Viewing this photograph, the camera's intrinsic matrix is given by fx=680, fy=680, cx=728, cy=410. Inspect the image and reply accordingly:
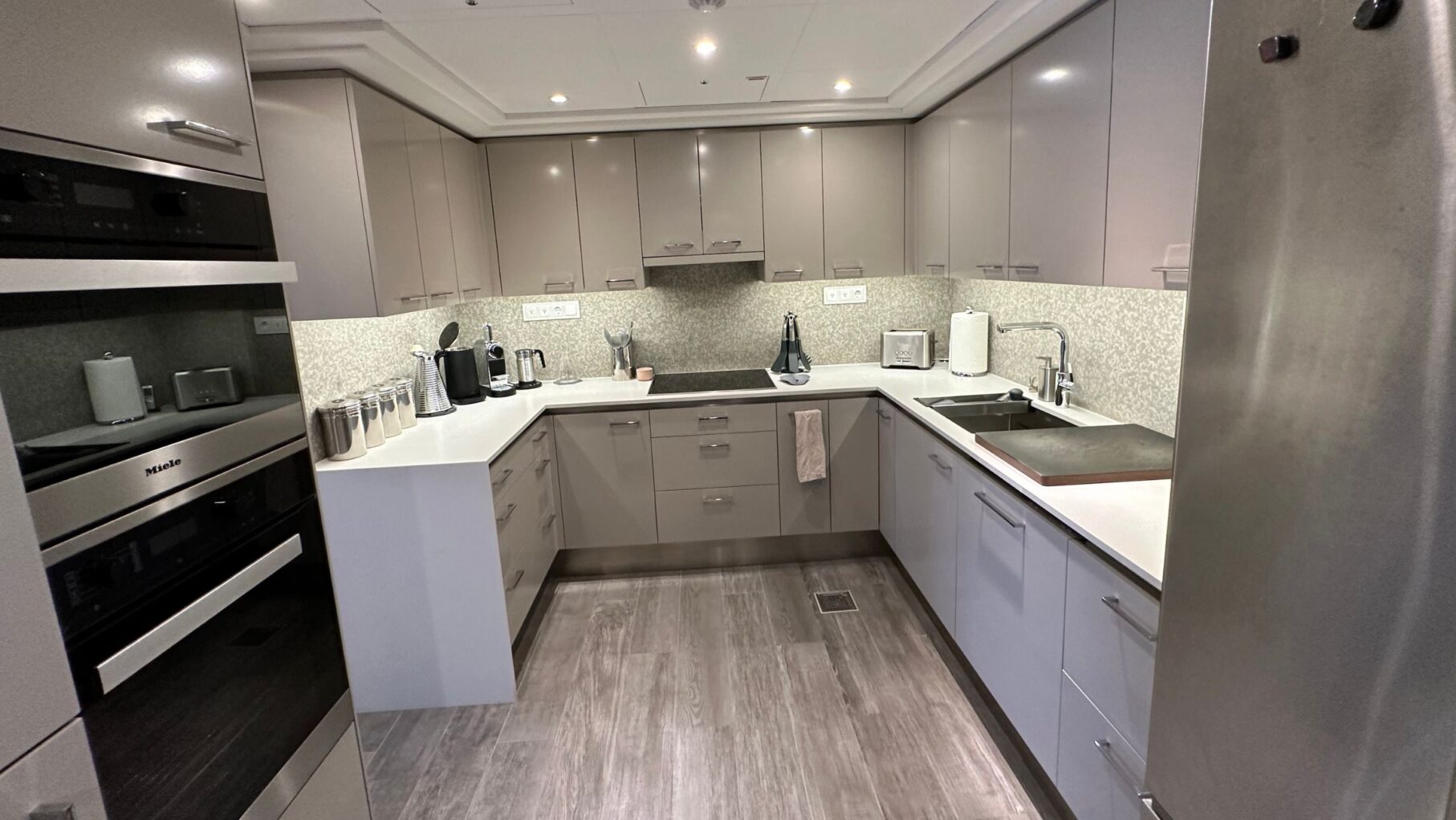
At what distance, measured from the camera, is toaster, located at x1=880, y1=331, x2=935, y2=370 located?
3639 millimetres

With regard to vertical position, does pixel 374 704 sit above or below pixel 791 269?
below

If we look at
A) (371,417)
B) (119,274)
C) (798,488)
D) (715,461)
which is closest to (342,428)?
(371,417)

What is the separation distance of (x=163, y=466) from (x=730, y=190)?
2.84 m

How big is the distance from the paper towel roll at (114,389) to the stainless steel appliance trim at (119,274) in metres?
0.11

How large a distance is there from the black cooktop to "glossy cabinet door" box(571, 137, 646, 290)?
54cm

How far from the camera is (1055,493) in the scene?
1.69 metres

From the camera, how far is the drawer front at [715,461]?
3.34 m

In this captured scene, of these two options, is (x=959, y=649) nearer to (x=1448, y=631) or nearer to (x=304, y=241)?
(x=1448, y=631)

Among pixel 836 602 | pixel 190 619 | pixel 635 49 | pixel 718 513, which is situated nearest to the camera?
pixel 190 619

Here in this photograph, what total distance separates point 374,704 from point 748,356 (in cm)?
243

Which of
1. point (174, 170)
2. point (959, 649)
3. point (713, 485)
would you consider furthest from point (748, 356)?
point (174, 170)

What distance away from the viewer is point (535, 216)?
11.2ft

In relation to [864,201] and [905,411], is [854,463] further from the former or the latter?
[864,201]

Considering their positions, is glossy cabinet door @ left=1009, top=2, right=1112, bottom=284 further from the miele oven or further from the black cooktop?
the miele oven
